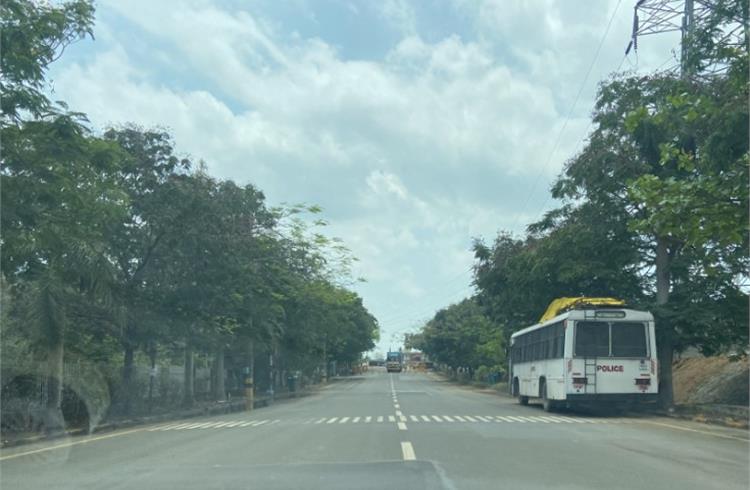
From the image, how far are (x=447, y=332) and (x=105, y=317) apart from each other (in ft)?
186

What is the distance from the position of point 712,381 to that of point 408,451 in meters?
20.8

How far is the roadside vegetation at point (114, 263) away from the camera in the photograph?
14133 millimetres

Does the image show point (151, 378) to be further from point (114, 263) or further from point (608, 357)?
point (608, 357)

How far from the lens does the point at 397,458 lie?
12125 millimetres

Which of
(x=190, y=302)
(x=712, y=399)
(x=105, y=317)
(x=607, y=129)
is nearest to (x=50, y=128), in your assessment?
(x=105, y=317)

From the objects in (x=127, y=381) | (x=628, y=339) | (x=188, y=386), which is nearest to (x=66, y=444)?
(x=127, y=381)

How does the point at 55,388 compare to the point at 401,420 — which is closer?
the point at 55,388

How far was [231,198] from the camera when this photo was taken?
94.7 ft

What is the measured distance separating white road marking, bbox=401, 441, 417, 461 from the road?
0.11 feet

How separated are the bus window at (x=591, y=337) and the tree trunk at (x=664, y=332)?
3.62 m

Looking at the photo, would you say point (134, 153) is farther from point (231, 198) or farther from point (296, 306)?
point (296, 306)

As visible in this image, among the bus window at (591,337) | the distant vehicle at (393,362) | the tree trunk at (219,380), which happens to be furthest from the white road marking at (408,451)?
the distant vehicle at (393,362)

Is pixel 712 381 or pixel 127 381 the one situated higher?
pixel 127 381

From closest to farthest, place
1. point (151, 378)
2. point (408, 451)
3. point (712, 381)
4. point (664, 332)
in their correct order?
point (408, 451)
point (664, 332)
point (151, 378)
point (712, 381)
